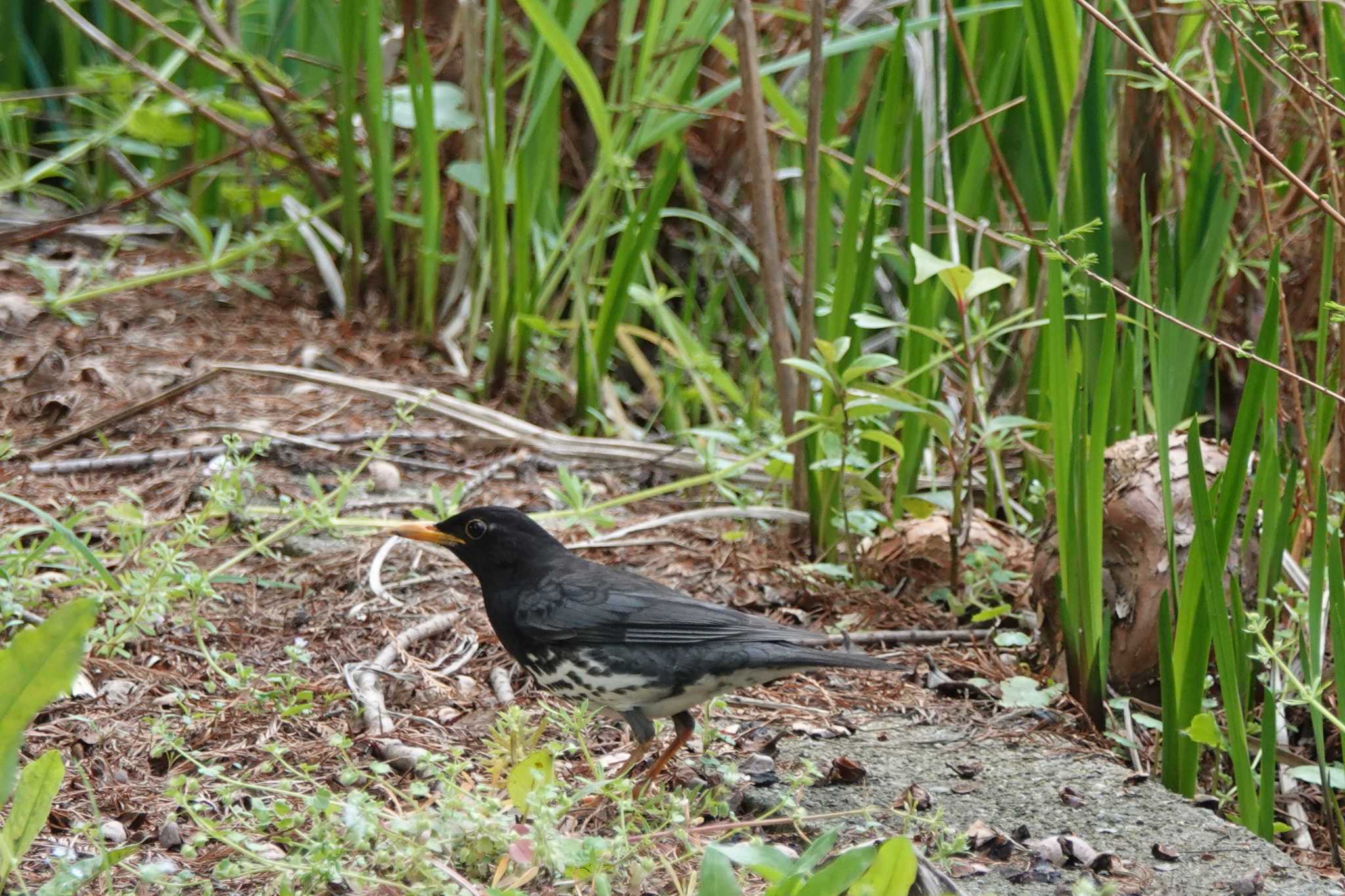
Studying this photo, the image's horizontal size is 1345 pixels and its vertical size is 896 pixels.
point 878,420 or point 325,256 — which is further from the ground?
point 325,256

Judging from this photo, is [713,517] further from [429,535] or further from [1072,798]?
[1072,798]

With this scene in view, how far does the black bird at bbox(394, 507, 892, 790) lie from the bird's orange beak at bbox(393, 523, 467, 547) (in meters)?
0.09

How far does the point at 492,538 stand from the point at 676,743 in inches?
27.0

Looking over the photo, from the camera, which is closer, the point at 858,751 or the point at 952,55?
the point at 858,751

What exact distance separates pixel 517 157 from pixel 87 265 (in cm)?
206

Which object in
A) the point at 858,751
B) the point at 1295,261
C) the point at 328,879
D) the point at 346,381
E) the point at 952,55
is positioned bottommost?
the point at 858,751

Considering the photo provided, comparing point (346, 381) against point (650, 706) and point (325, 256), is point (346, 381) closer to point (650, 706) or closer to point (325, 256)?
point (325, 256)

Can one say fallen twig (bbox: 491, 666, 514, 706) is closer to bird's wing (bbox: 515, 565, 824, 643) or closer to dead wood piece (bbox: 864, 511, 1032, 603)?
bird's wing (bbox: 515, 565, 824, 643)

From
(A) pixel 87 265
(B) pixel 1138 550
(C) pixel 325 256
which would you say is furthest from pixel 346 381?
(B) pixel 1138 550

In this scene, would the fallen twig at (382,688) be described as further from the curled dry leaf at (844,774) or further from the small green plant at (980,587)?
the small green plant at (980,587)

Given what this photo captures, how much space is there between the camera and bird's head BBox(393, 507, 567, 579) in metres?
3.21

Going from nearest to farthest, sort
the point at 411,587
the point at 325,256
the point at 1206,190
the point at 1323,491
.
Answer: the point at 1323,491 → the point at 1206,190 → the point at 411,587 → the point at 325,256

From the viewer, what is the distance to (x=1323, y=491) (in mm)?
2436

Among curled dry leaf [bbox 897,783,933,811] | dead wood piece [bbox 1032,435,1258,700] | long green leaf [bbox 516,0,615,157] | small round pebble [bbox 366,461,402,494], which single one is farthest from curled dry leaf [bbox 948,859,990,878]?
long green leaf [bbox 516,0,615,157]
